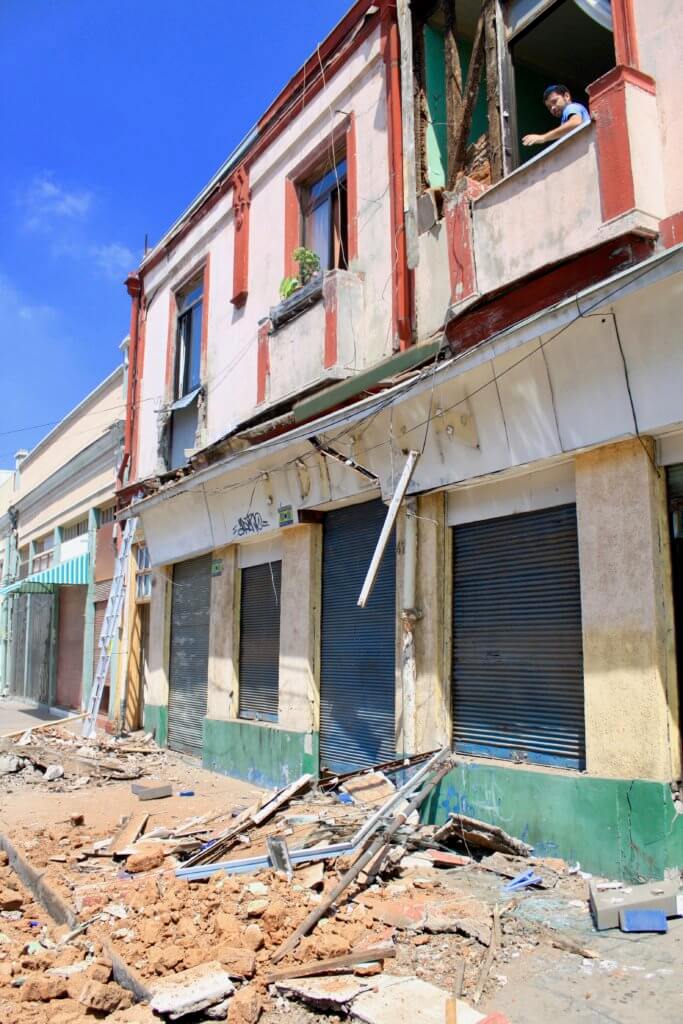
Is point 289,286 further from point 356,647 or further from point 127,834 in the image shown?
point 127,834

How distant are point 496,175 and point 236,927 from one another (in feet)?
21.7

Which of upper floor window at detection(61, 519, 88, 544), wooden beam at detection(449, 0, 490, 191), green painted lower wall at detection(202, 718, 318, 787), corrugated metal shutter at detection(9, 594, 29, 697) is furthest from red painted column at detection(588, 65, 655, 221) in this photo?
corrugated metal shutter at detection(9, 594, 29, 697)

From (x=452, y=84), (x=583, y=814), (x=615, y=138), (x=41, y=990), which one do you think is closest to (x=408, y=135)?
(x=452, y=84)

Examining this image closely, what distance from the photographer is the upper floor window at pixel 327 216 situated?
11.0 m

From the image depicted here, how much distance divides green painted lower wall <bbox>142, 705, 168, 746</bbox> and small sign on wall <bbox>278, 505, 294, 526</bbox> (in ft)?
18.0

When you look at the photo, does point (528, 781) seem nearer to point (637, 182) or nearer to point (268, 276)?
point (637, 182)

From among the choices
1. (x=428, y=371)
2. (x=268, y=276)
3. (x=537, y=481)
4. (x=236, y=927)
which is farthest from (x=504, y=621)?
(x=268, y=276)

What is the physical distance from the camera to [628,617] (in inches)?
247

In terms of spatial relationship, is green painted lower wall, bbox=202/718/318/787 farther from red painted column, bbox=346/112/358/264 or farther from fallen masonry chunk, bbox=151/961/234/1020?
red painted column, bbox=346/112/358/264

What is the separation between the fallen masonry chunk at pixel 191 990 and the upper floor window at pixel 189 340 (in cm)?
1125

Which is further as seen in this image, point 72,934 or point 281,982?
point 72,934

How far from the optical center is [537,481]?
24.7 feet

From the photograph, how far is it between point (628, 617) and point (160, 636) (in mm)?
10348

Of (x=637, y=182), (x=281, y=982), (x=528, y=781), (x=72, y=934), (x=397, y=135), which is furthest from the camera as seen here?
(x=397, y=135)
